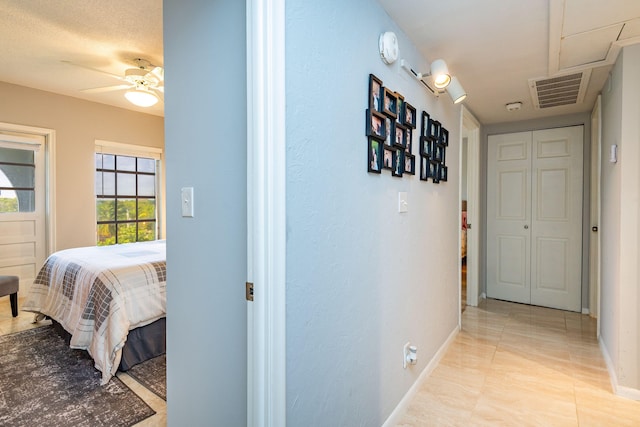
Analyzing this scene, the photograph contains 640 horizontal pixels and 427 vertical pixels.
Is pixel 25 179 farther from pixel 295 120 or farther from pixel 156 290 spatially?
pixel 295 120

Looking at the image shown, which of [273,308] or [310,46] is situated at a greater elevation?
[310,46]

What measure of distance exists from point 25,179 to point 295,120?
14.0ft

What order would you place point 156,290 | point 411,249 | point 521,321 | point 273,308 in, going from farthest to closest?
point 521,321 → point 156,290 → point 411,249 → point 273,308

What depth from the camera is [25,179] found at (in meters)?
3.80

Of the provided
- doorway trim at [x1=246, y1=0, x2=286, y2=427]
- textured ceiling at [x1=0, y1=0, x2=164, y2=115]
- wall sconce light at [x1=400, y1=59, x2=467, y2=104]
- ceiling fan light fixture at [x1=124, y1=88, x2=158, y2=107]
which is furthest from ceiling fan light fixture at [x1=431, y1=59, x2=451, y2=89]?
ceiling fan light fixture at [x1=124, y1=88, x2=158, y2=107]

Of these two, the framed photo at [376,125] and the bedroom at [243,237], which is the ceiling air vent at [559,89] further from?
the bedroom at [243,237]

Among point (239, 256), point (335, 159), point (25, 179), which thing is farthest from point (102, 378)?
point (25, 179)

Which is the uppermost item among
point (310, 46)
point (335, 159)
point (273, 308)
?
point (310, 46)

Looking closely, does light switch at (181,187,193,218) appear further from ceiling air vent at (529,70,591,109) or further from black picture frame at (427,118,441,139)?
ceiling air vent at (529,70,591,109)

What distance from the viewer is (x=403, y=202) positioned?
186 centimetres

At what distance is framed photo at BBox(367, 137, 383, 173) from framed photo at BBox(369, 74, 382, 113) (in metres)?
0.15

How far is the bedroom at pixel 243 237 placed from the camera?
1093mm

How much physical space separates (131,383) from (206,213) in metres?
1.61

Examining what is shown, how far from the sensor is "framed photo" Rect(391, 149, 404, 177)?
68.0 inches
